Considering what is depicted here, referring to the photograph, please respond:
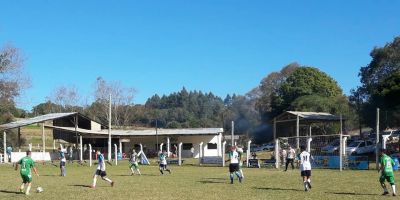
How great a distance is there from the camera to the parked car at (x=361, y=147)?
161ft

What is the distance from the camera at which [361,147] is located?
49750mm

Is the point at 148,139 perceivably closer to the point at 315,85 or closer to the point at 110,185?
the point at 315,85

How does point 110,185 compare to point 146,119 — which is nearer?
point 110,185

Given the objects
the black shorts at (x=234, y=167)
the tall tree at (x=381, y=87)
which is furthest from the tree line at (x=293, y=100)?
the black shorts at (x=234, y=167)

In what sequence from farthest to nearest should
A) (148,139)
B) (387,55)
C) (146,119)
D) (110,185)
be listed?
(146,119) → (148,139) → (387,55) → (110,185)

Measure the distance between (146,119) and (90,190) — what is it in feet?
Result: 339

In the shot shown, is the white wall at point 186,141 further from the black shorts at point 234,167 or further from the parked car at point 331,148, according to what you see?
the black shorts at point 234,167

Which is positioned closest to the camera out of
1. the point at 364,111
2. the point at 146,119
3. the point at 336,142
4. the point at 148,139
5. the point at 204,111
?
the point at 336,142

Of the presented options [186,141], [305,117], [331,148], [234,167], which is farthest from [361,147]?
[234,167]

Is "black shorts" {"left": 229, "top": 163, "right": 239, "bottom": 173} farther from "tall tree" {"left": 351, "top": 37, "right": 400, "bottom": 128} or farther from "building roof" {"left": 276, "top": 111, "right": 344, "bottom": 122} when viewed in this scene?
"tall tree" {"left": 351, "top": 37, "right": 400, "bottom": 128}

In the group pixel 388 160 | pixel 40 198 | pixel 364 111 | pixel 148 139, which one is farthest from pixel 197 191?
pixel 148 139

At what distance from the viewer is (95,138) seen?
2682 inches

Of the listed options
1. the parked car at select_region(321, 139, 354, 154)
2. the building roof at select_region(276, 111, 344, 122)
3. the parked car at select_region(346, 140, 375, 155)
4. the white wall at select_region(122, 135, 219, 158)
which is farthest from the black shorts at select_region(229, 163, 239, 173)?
the white wall at select_region(122, 135, 219, 158)

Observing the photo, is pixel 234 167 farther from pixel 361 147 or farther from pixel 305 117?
pixel 305 117
